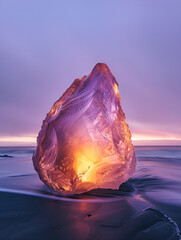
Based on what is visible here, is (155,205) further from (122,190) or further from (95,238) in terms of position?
(95,238)

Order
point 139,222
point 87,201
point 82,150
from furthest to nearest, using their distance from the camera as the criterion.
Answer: point 82,150 < point 87,201 < point 139,222

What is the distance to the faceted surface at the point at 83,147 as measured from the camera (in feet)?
7.85

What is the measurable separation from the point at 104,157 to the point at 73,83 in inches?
59.1

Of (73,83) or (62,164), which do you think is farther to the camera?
(73,83)

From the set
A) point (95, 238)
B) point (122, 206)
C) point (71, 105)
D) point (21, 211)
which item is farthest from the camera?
point (71, 105)

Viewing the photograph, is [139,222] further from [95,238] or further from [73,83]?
[73,83]

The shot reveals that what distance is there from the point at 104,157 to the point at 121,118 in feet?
2.95

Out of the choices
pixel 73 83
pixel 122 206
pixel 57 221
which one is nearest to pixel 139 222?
pixel 122 206

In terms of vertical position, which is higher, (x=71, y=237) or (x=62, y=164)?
(x=62, y=164)

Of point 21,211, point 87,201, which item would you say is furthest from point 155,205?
point 21,211

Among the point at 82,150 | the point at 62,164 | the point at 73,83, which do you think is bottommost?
the point at 62,164

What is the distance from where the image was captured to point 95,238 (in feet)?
4.34

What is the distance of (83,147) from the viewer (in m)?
2.41

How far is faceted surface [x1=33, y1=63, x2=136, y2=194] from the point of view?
2393 millimetres
